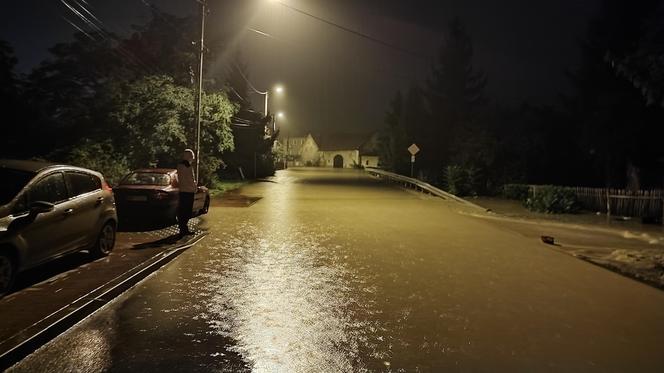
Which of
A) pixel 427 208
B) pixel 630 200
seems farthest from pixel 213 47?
pixel 630 200

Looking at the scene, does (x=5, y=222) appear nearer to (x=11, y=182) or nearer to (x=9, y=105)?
(x=11, y=182)

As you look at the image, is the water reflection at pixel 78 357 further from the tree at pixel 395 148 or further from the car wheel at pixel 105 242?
the tree at pixel 395 148

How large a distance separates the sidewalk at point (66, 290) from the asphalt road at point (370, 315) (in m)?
0.18

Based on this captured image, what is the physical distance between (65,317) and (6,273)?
4.60 feet

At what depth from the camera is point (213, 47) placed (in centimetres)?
3412

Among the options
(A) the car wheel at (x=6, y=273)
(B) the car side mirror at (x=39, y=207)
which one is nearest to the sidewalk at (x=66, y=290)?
(A) the car wheel at (x=6, y=273)

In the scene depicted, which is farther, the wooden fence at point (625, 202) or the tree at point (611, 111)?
the tree at point (611, 111)

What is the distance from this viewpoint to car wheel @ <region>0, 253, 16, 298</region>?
6.32 metres

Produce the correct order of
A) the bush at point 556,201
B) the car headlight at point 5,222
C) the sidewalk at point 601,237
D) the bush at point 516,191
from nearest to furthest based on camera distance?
the car headlight at point 5,222 < the sidewalk at point 601,237 < the bush at point 556,201 < the bush at point 516,191

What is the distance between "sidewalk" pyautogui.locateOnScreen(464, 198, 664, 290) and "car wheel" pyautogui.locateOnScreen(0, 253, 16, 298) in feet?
29.6

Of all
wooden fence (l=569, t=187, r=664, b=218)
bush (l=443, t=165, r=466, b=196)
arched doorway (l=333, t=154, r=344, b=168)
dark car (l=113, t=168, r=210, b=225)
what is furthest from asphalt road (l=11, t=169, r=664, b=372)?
arched doorway (l=333, t=154, r=344, b=168)

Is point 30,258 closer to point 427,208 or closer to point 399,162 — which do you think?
point 427,208

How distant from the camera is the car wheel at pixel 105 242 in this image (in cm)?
902

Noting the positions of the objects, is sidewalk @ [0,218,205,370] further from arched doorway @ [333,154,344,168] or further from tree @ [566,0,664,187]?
arched doorway @ [333,154,344,168]
